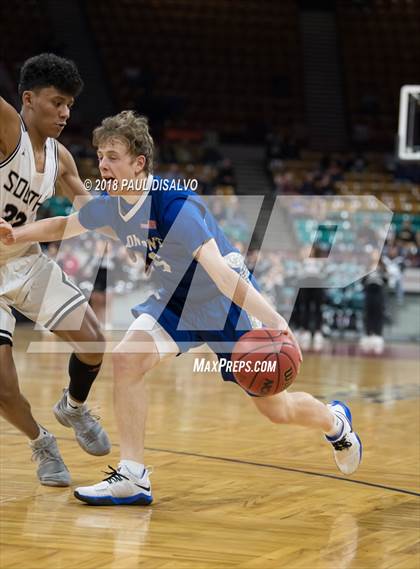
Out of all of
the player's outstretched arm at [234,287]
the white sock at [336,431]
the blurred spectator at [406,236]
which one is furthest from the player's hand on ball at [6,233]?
the blurred spectator at [406,236]

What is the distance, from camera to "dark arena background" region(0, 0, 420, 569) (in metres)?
3.58

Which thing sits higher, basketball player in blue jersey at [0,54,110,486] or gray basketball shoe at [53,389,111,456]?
basketball player in blue jersey at [0,54,110,486]

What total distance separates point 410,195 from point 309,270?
185 inches

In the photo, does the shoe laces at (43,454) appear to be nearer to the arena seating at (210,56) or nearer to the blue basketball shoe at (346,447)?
the blue basketball shoe at (346,447)

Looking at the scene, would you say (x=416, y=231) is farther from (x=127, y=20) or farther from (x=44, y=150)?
(x=44, y=150)

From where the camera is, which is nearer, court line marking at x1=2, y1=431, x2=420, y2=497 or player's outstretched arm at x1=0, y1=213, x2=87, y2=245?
player's outstretched arm at x1=0, y1=213, x2=87, y2=245

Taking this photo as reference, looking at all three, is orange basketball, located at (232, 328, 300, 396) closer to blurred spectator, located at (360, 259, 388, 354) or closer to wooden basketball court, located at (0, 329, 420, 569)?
wooden basketball court, located at (0, 329, 420, 569)

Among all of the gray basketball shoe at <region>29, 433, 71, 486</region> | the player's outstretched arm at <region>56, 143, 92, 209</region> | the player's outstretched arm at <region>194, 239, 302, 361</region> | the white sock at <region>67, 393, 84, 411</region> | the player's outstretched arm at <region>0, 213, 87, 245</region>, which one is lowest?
the gray basketball shoe at <region>29, 433, 71, 486</region>

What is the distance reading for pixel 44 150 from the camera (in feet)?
14.7

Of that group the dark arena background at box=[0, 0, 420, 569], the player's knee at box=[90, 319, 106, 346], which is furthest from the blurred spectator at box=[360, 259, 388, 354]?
the player's knee at box=[90, 319, 106, 346]

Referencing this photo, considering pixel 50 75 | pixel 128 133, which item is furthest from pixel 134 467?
pixel 50 75

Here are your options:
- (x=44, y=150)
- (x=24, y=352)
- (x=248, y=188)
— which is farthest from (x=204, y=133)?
(x=44, y=150)

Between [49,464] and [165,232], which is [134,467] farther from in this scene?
[165,232]

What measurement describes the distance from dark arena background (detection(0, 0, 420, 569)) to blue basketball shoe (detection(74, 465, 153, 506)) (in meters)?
0.07
